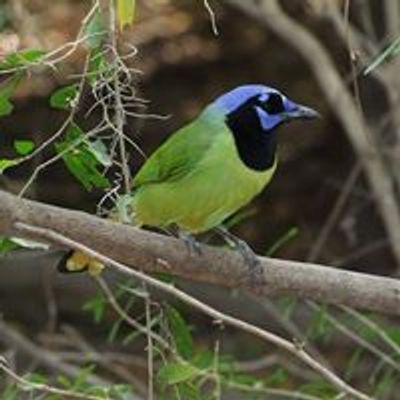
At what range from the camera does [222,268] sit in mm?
2572

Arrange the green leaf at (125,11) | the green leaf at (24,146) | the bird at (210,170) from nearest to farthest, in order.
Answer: the green leaf at (125,11) < the green leaf at (24,146) < the bird at (210,170)

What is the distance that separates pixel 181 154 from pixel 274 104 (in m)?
0.25

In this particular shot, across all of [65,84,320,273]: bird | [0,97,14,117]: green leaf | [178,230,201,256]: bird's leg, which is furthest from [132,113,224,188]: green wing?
[0,97,14,117]: green leaf

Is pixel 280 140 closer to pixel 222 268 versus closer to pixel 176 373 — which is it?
pixel 222 268

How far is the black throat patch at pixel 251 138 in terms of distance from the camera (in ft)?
9.30

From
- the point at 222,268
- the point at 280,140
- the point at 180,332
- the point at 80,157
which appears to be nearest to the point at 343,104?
the point at 280,140

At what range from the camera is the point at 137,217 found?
9.24ft

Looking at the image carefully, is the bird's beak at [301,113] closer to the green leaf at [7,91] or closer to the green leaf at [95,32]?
the green leaf at [95,32]

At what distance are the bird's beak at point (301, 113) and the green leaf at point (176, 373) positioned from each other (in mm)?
712

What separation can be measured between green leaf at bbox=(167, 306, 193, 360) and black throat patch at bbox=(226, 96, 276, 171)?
0.35 meters

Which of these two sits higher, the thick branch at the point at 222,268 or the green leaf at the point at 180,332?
the thick branch at the point at 222,268

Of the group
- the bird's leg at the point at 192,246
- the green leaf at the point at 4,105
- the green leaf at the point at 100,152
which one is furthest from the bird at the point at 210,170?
the green leaf at the point at 4,105

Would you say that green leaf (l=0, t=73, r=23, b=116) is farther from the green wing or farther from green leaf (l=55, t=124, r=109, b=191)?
the green wing

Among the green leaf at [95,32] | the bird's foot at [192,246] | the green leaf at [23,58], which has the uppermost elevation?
the green leaf at [95,32]
